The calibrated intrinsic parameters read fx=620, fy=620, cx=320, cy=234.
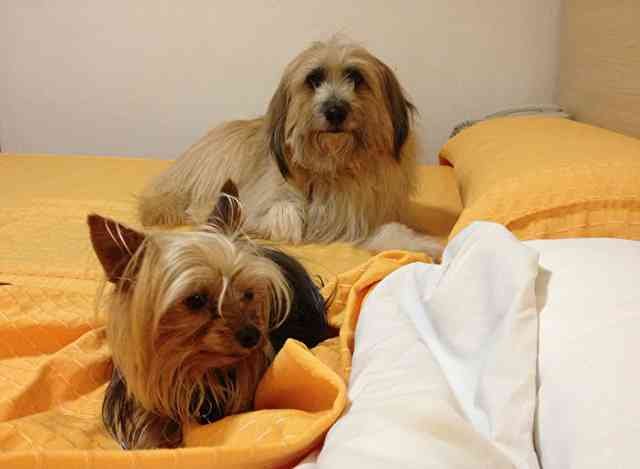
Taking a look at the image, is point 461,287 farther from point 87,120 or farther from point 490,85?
point 87,120

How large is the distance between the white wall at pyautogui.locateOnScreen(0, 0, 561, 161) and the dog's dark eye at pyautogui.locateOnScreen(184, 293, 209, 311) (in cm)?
225

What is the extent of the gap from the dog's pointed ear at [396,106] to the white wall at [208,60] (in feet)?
3.22

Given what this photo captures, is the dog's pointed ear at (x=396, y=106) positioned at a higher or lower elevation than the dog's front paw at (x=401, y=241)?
higher

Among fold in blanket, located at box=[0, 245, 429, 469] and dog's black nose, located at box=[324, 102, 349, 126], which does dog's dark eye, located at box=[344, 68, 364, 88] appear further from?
fold in blanket, located at box=[0, 245, 429, 469]

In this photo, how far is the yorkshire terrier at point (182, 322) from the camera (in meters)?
0.95

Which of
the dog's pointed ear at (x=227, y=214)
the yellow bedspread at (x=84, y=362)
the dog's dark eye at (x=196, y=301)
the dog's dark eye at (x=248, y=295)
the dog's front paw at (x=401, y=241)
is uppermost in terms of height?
the dog's pointed ear at (x=227, y=214)

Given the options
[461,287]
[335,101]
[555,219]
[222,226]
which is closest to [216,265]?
[222,226]

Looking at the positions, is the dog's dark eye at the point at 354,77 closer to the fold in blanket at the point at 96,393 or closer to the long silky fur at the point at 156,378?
the fold in blanket at the point at 96,393

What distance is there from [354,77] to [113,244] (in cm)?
124

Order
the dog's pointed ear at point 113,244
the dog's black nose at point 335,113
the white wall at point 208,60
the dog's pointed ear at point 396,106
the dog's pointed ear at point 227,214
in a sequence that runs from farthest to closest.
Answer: the white wall at point 208,60 → the dog's pointed ear at point 396,106 → the dog's black nose at point 335,113 → the dog's pointed ear at point 227,214 → the dog's pointed ear at point 113,244

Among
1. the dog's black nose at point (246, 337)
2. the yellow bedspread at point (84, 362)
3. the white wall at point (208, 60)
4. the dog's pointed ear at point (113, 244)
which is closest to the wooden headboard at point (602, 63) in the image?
the white wall at point (208, 60)

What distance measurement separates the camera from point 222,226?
1101mm

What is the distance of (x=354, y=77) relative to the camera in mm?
1987

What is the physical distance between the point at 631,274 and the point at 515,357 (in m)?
0.21
